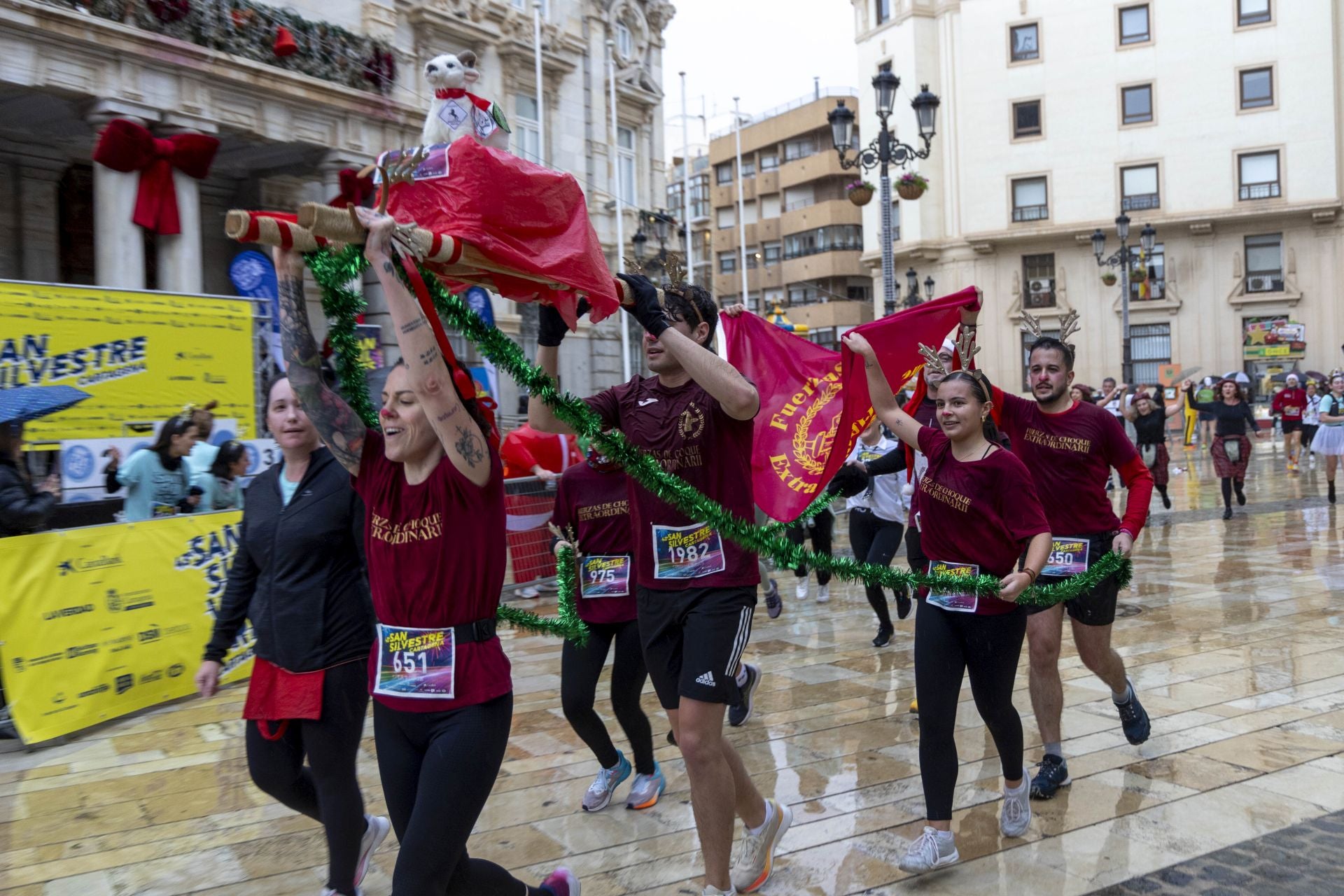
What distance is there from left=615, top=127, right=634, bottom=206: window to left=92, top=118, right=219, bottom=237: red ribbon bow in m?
13.6

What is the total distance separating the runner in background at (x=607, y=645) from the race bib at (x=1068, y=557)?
2.17 m

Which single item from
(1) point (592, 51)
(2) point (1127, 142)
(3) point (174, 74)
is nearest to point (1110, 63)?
(2) point (1127, 142)

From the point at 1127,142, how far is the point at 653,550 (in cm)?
4323

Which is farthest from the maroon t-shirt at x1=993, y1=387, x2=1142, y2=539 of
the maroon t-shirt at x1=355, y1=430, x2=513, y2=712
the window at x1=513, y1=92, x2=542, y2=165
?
the window at x1=513, y1=92, x2=542, y2=165

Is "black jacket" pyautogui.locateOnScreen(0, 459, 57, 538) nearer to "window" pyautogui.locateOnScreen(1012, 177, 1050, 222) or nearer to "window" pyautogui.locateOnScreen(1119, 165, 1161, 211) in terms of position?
"window" pyautogui.locateOnScreen(1012, 177, 1050, 222)

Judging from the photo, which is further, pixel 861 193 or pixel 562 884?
pixel 861 193

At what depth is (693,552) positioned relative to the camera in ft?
13.2

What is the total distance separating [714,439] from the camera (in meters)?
4.14

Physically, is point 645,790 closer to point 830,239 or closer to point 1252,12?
→ point 1252,12

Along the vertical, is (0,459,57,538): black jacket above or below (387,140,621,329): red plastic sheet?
below

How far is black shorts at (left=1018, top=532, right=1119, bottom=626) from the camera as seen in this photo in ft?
18.4

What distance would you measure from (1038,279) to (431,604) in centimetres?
4321

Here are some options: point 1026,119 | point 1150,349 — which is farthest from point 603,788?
point 1026,119

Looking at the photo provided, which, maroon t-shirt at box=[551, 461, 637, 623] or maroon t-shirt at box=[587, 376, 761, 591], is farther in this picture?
maroon t-shirt at box=[551, 461, 637, 623]
